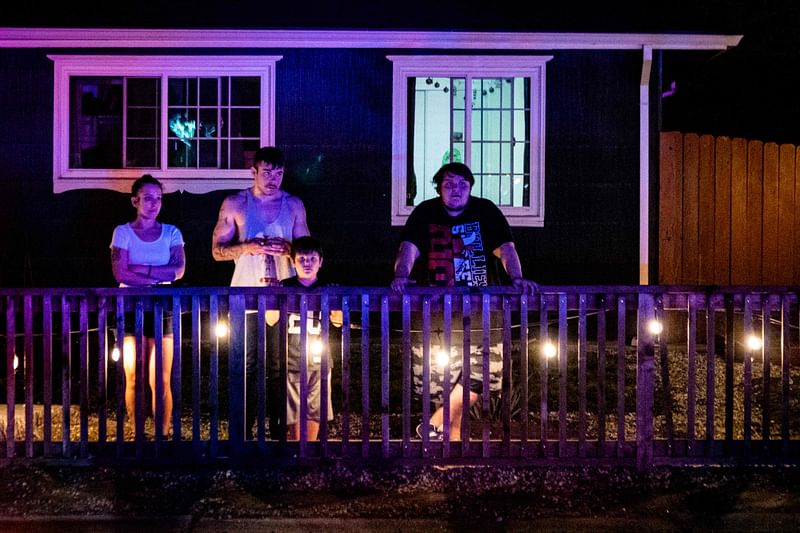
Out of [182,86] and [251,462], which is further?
[182,86]

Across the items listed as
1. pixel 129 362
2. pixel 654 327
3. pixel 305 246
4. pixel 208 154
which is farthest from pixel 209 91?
pixel 654 327

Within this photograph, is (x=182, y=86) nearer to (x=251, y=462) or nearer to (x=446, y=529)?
(x=251, y=462)

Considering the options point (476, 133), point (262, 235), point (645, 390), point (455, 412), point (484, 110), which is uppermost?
point (476, 133)

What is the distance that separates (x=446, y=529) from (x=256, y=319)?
203 cm

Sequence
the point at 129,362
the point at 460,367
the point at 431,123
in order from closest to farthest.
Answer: the point at 460,367, the point at 129,362, the point at 431,123

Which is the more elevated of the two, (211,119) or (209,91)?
(209,91)

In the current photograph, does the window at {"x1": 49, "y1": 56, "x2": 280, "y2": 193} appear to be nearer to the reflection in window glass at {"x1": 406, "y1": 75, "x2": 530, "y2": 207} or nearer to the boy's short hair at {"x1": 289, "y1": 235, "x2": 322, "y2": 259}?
the reflection in window glass at {"x1": 406, "y1": 75, "x2": 530, "y2": 207}

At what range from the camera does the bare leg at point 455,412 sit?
501cm

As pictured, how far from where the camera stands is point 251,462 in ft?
15.5

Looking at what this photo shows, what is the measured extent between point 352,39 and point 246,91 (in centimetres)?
146

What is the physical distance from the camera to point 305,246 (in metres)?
5.13

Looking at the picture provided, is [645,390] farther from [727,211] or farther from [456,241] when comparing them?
[727,211]

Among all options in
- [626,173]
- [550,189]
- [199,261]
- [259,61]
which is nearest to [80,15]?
[259,61]

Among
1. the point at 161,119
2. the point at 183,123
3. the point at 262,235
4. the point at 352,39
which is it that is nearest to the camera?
the point at 262,235
